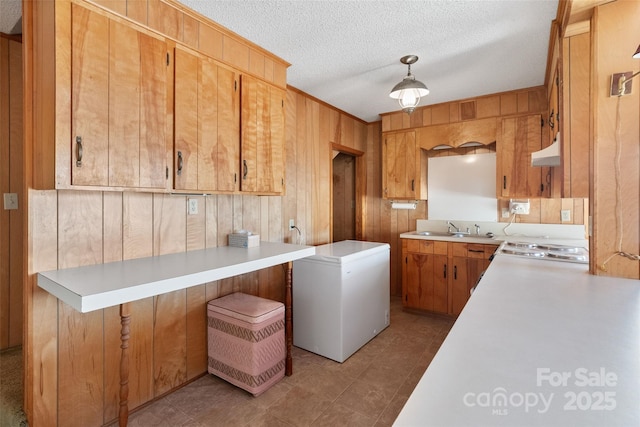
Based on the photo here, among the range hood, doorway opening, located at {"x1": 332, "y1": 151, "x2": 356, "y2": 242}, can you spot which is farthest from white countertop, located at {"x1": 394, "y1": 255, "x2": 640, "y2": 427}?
doorway opening, located at {"x1": 332, "y1": 151, "x2": 356, "y2": 242}

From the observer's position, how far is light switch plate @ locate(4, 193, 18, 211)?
91.4 inches

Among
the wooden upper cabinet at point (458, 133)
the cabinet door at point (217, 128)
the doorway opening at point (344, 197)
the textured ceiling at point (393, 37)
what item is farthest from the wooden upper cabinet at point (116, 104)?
the doorway opening at point (344, 197)

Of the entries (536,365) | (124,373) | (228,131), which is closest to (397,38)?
(228,131)

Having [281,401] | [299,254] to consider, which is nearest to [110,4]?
[299,254]

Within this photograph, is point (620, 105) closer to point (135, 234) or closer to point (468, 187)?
point (468, 187)

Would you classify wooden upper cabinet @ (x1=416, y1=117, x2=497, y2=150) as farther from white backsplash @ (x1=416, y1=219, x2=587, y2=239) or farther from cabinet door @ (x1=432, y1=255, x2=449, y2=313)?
cabinet door @ (x1=432, y1=255, x2=449, y2=313)

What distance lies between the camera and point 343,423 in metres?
1.84

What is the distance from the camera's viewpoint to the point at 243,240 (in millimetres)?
2408

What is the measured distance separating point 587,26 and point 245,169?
7.36 feet

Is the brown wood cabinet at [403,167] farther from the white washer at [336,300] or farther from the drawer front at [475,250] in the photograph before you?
the white washer at [336,300]

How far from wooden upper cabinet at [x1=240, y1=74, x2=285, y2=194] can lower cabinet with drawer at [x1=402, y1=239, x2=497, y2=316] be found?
189 centimetres

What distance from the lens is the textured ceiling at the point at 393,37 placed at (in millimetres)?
1896

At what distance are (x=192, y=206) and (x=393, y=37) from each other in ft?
6.20

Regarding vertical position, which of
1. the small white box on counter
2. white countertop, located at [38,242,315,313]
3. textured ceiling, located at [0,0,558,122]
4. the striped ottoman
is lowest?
the striped ottoman
